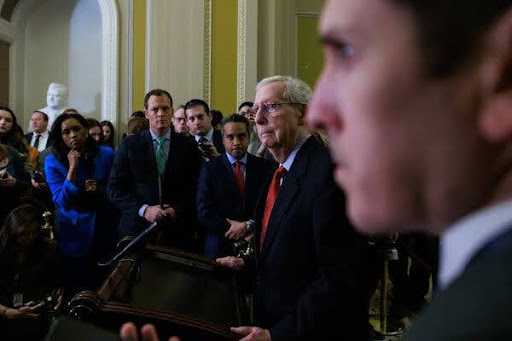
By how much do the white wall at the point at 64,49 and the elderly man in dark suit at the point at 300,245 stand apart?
687cm

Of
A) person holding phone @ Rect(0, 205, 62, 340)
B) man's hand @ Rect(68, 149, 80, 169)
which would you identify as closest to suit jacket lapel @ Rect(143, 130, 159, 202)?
man's hand @ Rect(68, 149, 80, 169)

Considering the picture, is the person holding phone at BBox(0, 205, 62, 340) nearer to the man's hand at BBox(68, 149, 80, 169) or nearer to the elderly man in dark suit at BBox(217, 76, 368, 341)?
the man's hand at BBox(68, 149, 80, 169)

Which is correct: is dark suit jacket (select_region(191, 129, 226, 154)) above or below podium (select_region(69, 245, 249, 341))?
above

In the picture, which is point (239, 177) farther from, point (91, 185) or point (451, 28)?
point (451, 28)

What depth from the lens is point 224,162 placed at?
3178 millimetres

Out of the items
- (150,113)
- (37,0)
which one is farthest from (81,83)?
(150,113)

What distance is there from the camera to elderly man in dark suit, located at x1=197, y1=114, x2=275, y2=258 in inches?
121

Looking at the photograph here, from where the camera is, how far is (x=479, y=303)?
0.37 m

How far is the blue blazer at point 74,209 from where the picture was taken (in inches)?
128

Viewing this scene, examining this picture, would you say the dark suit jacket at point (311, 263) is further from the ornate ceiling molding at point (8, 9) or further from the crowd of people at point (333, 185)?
the ornate ceiling molding at point (8, 9)

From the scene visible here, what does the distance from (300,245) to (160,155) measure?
1899mm

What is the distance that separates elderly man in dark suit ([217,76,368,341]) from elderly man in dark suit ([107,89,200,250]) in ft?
4.98

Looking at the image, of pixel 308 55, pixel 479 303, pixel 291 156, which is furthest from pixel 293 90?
pixel 308 55

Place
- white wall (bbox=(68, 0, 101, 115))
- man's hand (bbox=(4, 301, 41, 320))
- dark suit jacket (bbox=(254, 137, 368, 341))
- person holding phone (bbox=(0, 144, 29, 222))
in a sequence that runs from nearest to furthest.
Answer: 1. dark suit jacket (bbox=(254, 137, 368, 341))
2. man's hand (bbox=(4, 301, 41, 320))
3. person holding phone (bbox=(0, 144, 29, 222))
4. white wall (bbox=(68, 0, 101, 115))
